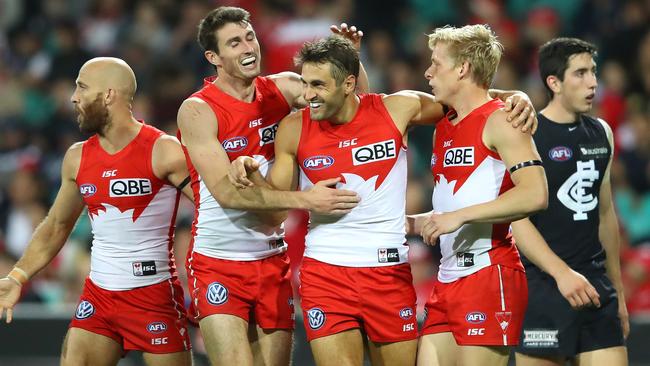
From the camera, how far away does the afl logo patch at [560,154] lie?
23.1 ft

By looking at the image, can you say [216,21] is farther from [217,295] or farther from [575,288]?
[575,288]

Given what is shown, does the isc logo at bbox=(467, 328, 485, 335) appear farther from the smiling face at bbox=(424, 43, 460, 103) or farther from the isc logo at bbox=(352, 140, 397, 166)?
the smiling face at bbox=(424, 43, 460, 103)

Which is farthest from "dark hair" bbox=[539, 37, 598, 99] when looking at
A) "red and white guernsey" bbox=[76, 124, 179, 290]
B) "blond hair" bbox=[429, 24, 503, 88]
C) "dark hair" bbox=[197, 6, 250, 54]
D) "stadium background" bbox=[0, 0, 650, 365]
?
"stadium background" bbox=[0, 0, 650, 365]

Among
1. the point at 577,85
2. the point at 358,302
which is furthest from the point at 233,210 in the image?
the point at 577,85

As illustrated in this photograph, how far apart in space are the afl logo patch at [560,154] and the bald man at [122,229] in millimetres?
2219

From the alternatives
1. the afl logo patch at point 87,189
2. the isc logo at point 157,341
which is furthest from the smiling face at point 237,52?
the isc logo at point 157,341

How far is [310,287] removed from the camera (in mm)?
6406

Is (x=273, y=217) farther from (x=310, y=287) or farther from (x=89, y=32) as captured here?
(x=89, y=32)

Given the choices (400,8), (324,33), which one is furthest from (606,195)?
(400,8)

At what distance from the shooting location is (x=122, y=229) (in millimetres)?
7074

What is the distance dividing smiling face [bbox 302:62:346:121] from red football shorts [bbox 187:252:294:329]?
1.02 m

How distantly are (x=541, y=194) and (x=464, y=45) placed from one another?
3.11 ft

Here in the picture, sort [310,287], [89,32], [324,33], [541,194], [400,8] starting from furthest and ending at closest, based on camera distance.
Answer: [89,32]
[400,8]
[324,33]
[310,287]
[541,194]

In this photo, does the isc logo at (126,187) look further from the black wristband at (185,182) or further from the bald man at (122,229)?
the black wristband at (185,182)
